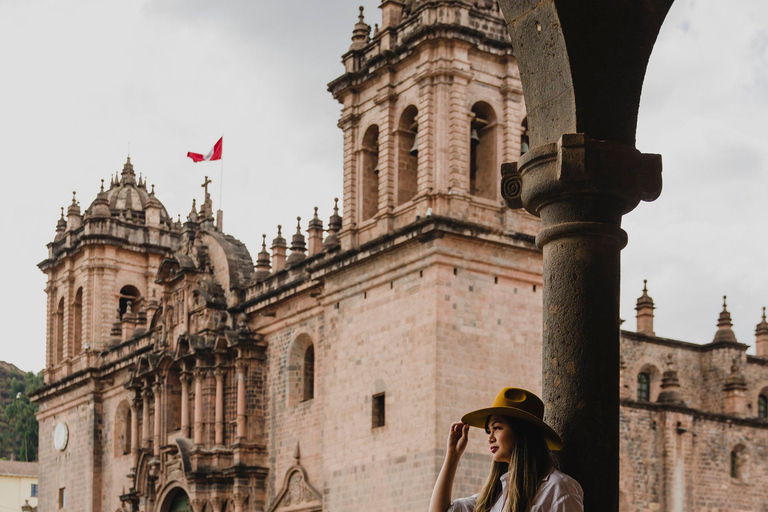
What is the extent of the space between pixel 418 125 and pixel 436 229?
2.48m

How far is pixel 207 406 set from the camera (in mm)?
28250

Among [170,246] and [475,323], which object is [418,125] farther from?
[170,246]

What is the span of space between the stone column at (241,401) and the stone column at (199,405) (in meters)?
1.45

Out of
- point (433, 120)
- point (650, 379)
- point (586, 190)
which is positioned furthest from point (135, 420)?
point (586, 190)

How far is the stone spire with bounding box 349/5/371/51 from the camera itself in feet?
83.2

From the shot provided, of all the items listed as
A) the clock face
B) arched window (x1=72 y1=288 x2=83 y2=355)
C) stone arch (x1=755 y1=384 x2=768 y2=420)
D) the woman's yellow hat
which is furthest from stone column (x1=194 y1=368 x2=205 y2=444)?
the woman's yellow hat

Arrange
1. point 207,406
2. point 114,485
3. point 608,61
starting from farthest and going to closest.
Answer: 1. point 114,485
2. point 207,406
3. point 608,61

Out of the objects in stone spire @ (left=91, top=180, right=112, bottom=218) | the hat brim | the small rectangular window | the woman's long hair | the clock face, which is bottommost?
the clock face

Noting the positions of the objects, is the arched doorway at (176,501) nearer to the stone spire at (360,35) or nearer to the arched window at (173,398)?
the arched window at (173,398)

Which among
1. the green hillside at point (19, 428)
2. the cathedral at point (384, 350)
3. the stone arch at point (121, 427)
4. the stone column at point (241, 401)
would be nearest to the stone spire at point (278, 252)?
the cathedral at point (384, 350)

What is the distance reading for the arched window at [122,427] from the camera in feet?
112

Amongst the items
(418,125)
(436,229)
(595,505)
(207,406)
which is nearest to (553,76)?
(595,505)

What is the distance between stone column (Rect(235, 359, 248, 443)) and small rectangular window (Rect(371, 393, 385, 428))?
5.24m

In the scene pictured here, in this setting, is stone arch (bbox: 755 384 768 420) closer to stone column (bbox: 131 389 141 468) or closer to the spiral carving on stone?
stone column (bbox: 131 389 141 468)
